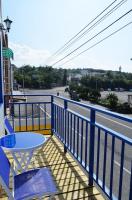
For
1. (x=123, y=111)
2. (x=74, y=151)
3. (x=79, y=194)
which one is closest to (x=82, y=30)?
(x=74, y=151)

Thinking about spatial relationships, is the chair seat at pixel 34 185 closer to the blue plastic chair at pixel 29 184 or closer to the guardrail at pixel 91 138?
the blue plastic chair at pixel 29 184

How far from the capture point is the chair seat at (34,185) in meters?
2.03

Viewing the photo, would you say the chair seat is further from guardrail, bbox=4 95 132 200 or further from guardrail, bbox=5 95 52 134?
guardrail, bbox=5 95 52 134

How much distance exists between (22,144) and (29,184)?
81cm

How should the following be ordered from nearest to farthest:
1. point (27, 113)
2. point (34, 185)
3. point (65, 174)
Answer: point (34, 185), point (65, 174), point (27, 113)

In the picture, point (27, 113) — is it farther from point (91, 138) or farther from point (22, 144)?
point (91, 138)

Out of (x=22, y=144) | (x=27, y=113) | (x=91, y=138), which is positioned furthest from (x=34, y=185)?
(x=27, y=113)

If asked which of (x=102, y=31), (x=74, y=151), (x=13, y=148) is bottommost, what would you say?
(x=74, y=151)

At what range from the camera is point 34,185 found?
215 centimetres

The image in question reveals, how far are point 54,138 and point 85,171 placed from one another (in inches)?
74.3

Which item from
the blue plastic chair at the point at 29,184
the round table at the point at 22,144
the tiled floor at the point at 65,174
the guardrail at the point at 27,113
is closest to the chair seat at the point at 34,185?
the blue plastic chair at the point at 29,184

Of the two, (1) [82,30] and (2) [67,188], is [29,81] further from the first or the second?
(2) [67,188]

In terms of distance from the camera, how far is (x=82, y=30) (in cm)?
1515

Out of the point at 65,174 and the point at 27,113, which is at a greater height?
the point at 65,174
